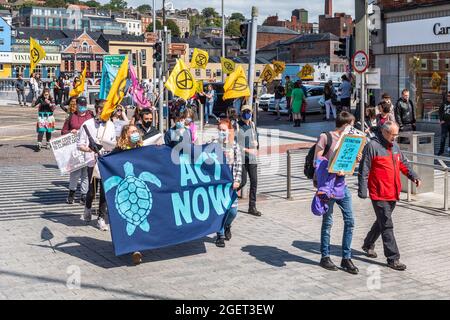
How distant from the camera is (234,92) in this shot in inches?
548

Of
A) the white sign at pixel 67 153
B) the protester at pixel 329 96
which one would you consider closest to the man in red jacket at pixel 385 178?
the white sign at pixel 67 153

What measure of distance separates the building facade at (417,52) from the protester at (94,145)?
555 inches

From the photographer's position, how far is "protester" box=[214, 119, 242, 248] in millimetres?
9000

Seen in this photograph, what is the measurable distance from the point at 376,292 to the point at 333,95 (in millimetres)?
22353

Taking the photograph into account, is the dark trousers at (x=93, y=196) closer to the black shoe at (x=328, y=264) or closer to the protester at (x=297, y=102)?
the black shoe at (x=328, y=264)

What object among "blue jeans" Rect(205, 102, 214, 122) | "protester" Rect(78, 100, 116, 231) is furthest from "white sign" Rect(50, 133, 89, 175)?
"blue jeans" Rect(205, 102, 214, 122)

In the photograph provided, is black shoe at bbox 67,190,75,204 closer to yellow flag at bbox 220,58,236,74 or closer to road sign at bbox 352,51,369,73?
road sign at bbox 352,51,369,73

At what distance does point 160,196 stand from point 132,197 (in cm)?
35

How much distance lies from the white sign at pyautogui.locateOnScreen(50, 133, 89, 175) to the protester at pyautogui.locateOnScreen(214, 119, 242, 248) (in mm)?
2898

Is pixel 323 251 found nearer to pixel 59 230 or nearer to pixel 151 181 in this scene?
pixel 151 181

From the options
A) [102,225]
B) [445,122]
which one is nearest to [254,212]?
[102,225]

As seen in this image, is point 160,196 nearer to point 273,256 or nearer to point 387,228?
point 273,256

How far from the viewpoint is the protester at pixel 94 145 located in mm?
10211
